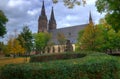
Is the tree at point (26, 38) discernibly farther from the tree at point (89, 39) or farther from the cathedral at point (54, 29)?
the cathedral at point (54, 29)

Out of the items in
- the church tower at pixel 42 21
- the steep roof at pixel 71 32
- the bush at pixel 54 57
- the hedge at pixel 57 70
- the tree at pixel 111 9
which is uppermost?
the church tower at pixel 42 21

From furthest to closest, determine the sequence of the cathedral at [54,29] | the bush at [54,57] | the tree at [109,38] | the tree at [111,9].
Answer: the cathedral at [54,29] → the tree at [109,38] → the tree at [111,9] → the bush at [54,57]

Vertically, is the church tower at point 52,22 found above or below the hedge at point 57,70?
above

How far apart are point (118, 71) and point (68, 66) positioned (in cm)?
381

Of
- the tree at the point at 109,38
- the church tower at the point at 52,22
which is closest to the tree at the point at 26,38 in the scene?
the tree at the point at 109,38

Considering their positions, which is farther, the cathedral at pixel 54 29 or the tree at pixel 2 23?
the cathedral at pixel 54 29

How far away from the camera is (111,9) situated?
81.9ft

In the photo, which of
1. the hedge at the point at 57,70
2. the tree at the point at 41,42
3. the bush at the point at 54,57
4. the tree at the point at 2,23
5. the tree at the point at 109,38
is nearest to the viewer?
the hedge at the point at 57,70

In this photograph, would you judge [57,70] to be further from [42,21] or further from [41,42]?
[42,21]

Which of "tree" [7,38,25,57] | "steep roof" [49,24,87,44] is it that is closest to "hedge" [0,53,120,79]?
"tree" [7,38,25,57]

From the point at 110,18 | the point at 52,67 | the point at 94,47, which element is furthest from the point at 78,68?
the point at 94,47

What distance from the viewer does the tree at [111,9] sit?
78.0ft

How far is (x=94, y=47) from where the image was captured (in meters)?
48.9

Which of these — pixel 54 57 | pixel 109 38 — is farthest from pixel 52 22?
pixel 54 57
